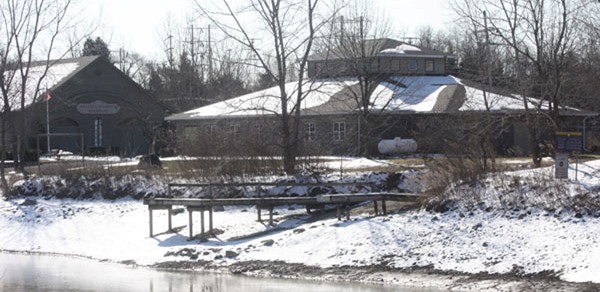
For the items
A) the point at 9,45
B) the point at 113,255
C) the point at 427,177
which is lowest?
the point at 113,255

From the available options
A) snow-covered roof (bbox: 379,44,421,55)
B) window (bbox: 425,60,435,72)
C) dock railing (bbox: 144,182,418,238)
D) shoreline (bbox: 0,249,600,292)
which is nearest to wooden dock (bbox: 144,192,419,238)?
dock railing (bbox: 144,182,418,238)

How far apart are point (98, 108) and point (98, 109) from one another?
98 mm

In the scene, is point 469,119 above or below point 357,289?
above

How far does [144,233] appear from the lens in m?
26.8

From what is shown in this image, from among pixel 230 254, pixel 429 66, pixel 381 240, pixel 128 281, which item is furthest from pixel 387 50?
pixel 128 281

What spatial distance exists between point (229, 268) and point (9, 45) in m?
24.8

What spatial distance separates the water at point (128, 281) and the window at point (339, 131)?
1137 inches

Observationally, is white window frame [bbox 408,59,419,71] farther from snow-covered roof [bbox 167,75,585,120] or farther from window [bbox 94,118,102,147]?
window [bbox 94,118,102,147]

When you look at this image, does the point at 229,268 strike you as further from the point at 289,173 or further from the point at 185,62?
the point at 185,62

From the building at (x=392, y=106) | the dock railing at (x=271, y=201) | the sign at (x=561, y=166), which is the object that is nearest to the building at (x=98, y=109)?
the building at (x=392, y=106)

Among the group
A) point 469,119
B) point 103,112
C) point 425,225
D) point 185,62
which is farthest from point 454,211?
point 185,62

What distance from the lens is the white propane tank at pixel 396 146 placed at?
50.8 meters

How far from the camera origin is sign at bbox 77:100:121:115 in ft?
217

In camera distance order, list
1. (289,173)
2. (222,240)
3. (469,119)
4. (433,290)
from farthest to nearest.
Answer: (469,119) < (289,173) < (222,240) < (433,290)
